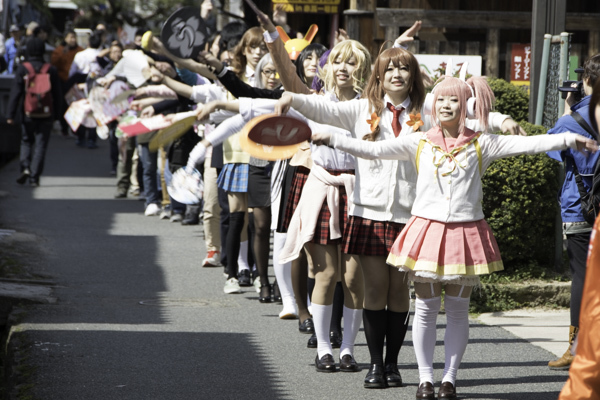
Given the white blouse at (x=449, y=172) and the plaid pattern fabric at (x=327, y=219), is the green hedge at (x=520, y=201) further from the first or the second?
the white blouse at (x=449, y=172)

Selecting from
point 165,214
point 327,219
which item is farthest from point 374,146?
point 165,214

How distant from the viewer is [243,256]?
8328 mm

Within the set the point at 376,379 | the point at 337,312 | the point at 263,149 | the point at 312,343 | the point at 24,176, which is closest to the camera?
the point at 263,149

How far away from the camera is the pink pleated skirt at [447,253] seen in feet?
15.8

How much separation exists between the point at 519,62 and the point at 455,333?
6.46 meters

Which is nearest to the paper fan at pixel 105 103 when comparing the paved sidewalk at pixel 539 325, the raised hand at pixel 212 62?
the raised hand at pixel 212 62

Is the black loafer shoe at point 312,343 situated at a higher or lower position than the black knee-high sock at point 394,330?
lower

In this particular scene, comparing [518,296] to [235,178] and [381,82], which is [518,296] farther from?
[381,82]

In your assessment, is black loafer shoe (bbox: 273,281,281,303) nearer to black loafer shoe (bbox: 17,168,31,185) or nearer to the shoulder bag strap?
the shoulder bag strap

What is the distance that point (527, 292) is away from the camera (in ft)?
24.2

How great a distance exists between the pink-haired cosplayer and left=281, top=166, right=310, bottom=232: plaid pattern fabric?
1.47 metres

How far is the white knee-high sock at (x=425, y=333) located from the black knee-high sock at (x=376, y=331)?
1.01ft

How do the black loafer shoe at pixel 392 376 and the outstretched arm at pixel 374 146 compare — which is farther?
the black loafer shoe at pixel 392 376

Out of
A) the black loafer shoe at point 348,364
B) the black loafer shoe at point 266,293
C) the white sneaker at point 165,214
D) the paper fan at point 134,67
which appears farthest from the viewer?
→ the white sneaker at point 165,214
